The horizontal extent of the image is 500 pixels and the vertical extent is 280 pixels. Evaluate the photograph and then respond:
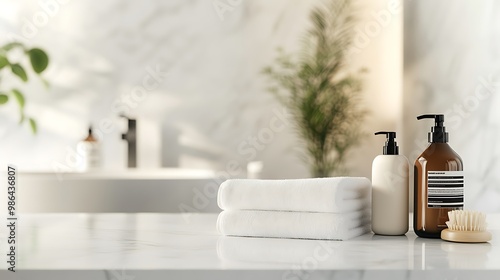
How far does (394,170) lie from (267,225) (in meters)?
0.24

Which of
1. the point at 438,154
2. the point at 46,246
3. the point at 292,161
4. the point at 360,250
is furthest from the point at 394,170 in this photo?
the point at 292,161

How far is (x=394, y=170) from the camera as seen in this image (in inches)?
39.6

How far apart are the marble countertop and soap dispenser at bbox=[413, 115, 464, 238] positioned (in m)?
0.03

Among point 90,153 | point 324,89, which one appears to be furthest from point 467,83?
point 90,153

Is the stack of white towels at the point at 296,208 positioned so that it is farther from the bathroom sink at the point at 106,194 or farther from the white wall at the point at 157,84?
the white wall at the point at 157,84

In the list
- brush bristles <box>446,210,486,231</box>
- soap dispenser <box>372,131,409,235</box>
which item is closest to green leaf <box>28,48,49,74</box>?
soap dispenser <box>372,131,409,235</box>

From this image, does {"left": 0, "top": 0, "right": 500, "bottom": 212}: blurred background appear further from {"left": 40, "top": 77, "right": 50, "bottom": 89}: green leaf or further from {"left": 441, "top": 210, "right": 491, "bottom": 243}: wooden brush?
{"left": 441, "top": 210, "right": 491, "bottom": 243}: wooden brush

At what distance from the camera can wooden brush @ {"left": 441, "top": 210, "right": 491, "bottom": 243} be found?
917 millimetres

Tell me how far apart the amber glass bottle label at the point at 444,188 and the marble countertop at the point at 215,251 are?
0.07 meters

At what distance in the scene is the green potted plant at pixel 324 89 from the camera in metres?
3.14

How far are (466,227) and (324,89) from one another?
2.29 metres

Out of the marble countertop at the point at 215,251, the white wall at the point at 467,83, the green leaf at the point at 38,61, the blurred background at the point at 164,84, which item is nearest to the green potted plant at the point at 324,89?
the blurred background at the point at 164,84

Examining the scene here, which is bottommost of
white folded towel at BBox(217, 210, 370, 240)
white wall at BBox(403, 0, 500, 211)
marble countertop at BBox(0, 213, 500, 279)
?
marble countertop at BBox(0, 213, 500, 279)

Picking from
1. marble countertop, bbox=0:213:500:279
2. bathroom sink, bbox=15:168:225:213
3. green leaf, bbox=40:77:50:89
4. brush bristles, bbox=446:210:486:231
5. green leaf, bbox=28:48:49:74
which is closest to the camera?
marble countertop, bbox=0:213:500:279
